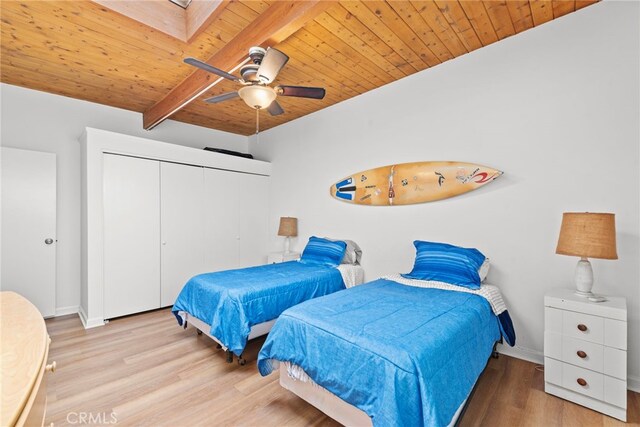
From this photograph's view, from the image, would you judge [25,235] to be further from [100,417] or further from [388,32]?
[388,32]

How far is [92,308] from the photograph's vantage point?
3326 mm

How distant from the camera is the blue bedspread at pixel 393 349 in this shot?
136cm

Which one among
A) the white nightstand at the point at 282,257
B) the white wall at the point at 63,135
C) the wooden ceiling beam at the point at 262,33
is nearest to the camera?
the wooden ceiling beam at the point at 262,33

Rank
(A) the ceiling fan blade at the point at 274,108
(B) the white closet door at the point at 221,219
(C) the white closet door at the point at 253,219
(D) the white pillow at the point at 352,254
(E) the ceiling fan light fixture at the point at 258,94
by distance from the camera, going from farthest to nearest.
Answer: (C) the white closet door at the point at 253,219 → (B) the white closet door at the point at 221,219 → (D) the white pillow at the point at 352,254 → (A) the ceiling fan blade at the point at 274,108 → (E) the ceiling fan light fixture at the point at 258,94

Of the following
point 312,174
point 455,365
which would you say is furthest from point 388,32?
point 455,365

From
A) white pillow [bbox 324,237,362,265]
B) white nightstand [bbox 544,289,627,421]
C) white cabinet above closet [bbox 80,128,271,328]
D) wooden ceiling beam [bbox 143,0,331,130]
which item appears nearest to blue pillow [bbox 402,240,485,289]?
white nightstand [bbox 544,289,627,421]

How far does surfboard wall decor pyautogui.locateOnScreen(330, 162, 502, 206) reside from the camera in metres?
2.80

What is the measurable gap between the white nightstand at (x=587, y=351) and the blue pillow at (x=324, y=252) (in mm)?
2063

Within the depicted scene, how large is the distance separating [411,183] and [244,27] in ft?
7.24

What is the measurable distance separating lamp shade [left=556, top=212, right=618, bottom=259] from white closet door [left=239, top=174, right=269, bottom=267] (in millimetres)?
4081

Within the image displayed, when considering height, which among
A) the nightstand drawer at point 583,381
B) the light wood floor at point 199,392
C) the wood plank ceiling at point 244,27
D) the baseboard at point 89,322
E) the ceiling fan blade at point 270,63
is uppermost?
the wood plank ceiling at point 244,27

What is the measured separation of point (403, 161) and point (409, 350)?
2.36 m

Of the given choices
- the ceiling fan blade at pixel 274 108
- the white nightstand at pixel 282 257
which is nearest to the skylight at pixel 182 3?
the ceiling fan blade at pixel 274 108

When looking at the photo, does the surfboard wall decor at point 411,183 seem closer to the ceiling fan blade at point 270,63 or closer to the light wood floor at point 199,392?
the light wood floor at point 199,392
